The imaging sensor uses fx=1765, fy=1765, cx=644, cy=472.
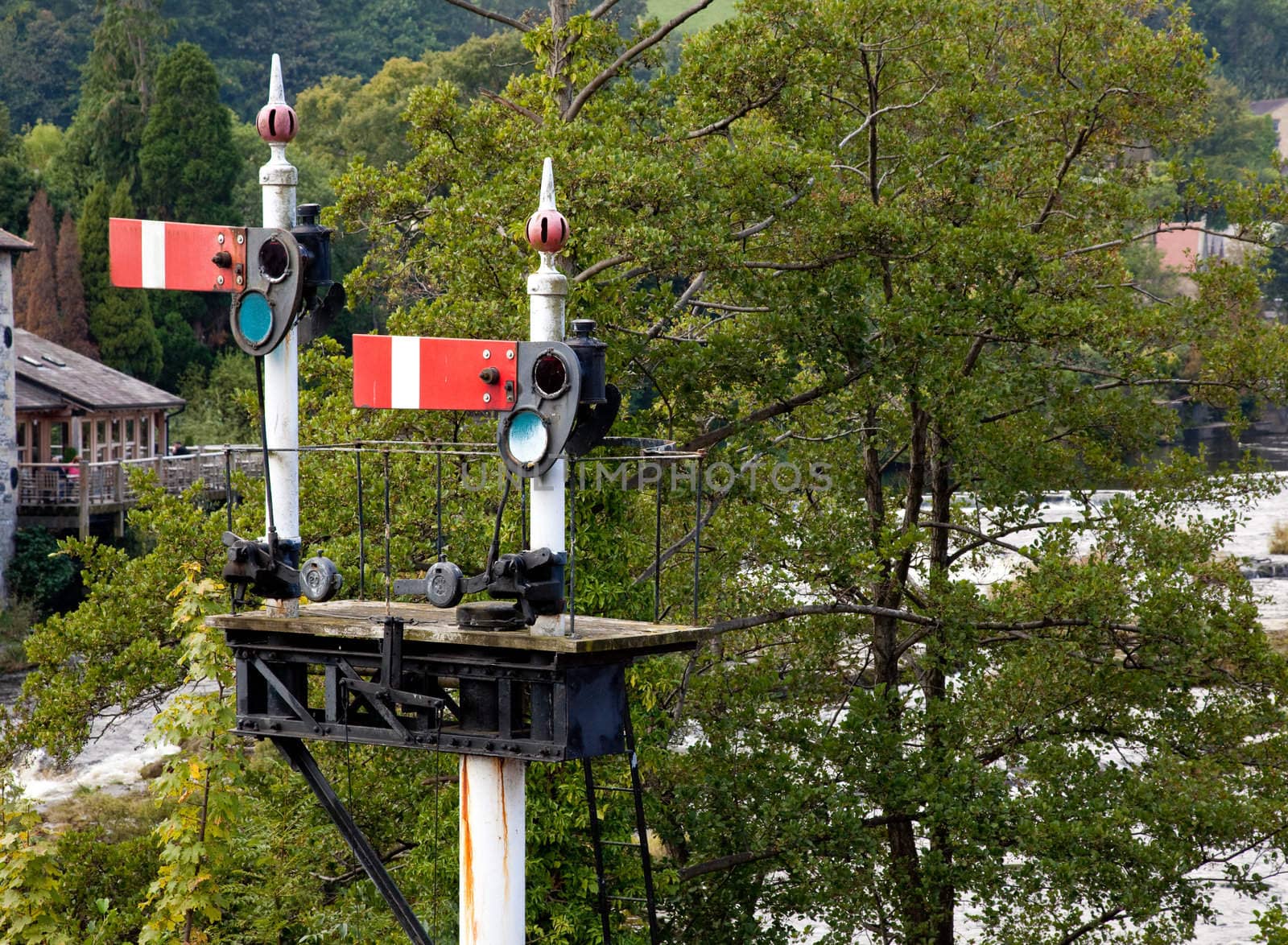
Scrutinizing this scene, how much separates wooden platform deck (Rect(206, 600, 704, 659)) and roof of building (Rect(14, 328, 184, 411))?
114ft

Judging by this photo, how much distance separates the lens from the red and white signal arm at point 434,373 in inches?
332

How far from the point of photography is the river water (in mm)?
22141

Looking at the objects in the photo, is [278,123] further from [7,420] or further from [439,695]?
[7,420]

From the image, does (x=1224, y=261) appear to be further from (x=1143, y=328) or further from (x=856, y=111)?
(x=856, y=111)

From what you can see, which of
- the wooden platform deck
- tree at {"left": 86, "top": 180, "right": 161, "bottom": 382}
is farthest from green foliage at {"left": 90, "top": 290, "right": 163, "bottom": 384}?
the wooden platform deck

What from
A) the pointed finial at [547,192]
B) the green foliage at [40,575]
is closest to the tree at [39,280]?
the green foliage at [40,575]

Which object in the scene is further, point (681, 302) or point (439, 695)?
Answer: point (681, 302)

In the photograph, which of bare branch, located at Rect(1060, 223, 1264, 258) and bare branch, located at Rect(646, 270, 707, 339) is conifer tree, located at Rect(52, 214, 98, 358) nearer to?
bare branch, located at Rect(646, 270, 707, 339)

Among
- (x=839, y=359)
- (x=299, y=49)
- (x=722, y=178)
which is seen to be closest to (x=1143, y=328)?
(x=839, y=359)

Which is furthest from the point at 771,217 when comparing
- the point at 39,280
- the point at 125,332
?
the point at 39,280

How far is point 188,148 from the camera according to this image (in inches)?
2128

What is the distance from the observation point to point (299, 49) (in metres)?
88.4

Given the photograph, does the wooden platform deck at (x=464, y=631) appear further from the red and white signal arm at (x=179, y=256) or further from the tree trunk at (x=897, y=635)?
the tree trunk at (x=897, y=635)

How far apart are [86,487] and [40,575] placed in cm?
256
